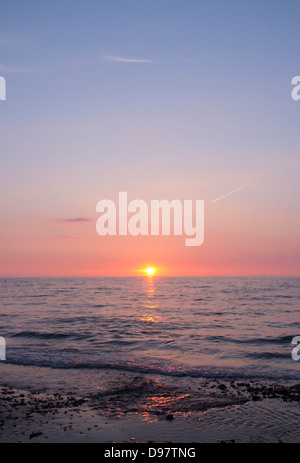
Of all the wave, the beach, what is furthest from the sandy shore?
the wave

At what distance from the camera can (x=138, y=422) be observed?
35.0 feet

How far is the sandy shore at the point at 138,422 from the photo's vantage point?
9562 mm

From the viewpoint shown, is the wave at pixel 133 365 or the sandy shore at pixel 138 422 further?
the wave at pixel 133 365

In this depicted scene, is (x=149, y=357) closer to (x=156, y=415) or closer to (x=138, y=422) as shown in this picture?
(x=156, y=415)

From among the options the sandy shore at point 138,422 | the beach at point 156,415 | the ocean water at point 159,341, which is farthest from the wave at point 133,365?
the sandy shore at point 138,422

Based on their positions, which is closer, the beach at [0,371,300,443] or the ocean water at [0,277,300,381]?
the beach at [0,371,300,443]

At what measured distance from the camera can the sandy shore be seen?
9562mm

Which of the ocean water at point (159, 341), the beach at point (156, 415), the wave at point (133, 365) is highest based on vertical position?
the beach at point (156, 415)

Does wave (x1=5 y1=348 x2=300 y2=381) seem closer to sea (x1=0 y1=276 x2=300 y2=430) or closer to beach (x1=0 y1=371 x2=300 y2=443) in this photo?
sea (x1=0 y1=276 x2=300 y2=430)

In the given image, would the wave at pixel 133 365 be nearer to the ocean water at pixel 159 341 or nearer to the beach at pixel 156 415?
the ocean water at pixel 159 341

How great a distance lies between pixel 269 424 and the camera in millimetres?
10578

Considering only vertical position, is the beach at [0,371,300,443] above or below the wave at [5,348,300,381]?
above

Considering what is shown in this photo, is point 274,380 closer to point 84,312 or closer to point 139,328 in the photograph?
point 139,328

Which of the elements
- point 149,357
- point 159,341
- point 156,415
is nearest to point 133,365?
point 149,357
